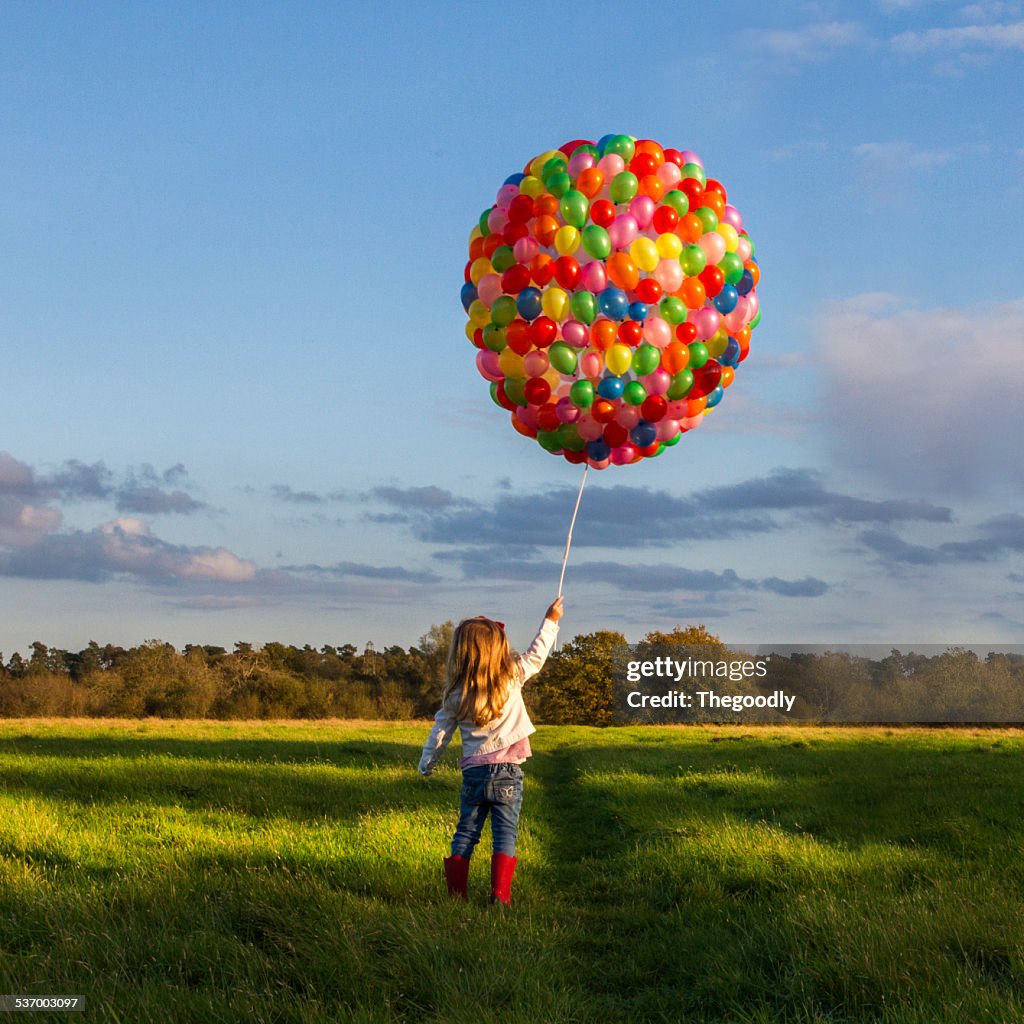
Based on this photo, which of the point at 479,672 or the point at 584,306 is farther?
the point at 584,306

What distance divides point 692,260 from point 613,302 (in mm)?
1074

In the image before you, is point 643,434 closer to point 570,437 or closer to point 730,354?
point 570,437

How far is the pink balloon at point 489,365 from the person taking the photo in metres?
10.8

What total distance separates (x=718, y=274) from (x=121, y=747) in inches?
582

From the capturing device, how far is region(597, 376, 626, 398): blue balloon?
9.98 meters

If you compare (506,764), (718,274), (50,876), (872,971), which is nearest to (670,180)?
(718,274)

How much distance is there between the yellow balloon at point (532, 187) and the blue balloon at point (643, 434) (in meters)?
2.69

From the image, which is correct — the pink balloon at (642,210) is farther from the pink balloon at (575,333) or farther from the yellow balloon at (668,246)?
the pink balloon at (575,333)

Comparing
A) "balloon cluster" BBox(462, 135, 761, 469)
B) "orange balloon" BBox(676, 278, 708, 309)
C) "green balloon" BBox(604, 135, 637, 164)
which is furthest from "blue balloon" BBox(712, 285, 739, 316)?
"green balloon" BBox(604, 135, 637, 164)

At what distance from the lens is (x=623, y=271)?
31.9 feet

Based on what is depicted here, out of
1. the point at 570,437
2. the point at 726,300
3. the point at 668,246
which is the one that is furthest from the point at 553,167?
the point at 570,437

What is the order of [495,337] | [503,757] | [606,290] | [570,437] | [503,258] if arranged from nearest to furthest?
[503,757] → [606,290] → [503,258] → [495,337] → [570,437]

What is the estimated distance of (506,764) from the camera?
7.29 meters

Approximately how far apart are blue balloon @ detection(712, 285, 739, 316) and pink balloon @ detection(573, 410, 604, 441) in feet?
6.17
